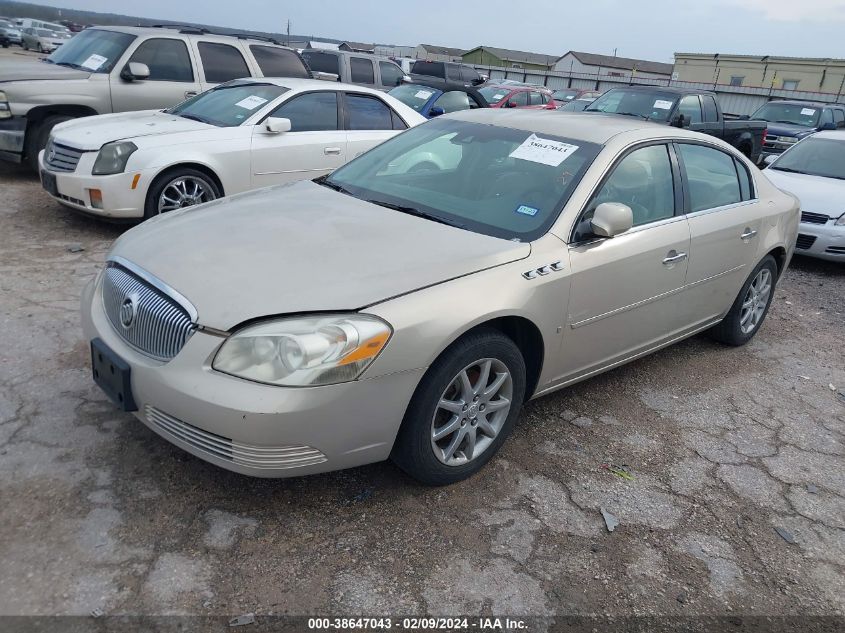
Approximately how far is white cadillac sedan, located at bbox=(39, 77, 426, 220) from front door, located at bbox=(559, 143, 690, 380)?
3.71 meters

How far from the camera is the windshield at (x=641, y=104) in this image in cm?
1102

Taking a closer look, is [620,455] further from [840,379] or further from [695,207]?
[840,379]

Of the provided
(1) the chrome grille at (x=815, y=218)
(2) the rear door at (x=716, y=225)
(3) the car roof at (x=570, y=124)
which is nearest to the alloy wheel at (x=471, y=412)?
(3) the car roof at (x=570, y=124)

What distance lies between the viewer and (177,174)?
6.03 metres

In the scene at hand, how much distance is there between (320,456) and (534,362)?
1.23m

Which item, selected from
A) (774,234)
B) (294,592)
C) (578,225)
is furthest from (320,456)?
(774,234)

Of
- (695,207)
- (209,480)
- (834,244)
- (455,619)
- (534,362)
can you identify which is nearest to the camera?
(455,619)

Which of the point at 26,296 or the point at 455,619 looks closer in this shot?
the point at 455,619

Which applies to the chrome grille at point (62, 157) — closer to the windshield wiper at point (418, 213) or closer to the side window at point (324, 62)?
the windshield wiper at point (418, 213)

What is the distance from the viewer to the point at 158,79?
327 inches

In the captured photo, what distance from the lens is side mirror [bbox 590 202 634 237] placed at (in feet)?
10.6

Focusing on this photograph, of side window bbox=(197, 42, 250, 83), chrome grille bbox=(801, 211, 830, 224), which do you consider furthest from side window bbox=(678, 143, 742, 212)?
side window bbox=(197, 42, 250, 83)

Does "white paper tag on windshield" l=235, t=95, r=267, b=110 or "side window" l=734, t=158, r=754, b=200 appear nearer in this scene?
"side window" l=734, t=158, r=754, b=200

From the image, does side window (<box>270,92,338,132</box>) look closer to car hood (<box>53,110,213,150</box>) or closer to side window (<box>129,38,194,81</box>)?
car hood (<box>53,110,213,150</box>)
